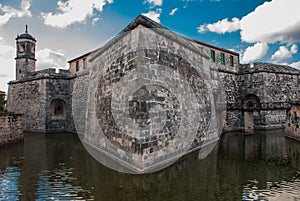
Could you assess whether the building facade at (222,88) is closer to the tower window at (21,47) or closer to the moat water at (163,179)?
the tower window at (21,47)

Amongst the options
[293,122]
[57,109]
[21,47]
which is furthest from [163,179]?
[21,47]

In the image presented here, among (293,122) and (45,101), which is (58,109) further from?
(293,122)

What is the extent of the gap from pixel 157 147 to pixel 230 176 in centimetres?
193

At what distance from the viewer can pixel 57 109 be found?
14.0 m

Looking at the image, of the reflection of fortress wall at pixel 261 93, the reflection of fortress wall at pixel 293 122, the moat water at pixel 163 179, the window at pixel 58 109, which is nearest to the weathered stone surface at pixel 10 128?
the moat water at pixel 163 179

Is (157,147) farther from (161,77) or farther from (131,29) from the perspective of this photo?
(131,29)

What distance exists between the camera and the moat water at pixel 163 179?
3783 mm

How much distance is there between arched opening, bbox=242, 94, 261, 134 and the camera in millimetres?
12158

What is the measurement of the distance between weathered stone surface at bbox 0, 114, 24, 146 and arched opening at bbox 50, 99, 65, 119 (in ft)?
12.6

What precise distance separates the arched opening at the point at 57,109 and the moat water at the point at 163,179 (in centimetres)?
672

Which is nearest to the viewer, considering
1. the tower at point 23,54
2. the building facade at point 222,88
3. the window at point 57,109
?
the building facade at point 222,88

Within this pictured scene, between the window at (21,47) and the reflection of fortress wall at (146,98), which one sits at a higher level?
the window at (21,47)

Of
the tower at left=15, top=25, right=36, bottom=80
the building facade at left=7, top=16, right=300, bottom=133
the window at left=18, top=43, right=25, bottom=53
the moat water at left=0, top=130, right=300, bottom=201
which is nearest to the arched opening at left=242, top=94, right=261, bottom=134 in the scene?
the building facade at left=7, top=16, right=300, bottom=133

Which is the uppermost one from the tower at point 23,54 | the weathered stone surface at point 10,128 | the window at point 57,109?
the tower at point 23,54
